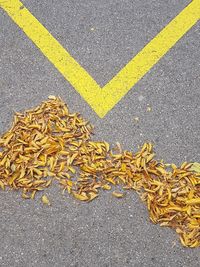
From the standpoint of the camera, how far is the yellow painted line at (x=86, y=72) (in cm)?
353

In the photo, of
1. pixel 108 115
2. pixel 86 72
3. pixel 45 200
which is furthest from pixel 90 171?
pixel 86 72

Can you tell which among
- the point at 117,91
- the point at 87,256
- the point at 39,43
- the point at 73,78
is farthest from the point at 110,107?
the point at 87,256

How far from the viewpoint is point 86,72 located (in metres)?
3.65

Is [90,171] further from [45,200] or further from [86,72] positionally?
[86,72]

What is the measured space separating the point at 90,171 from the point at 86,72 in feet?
2.97

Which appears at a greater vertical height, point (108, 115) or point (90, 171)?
point (108, 115)

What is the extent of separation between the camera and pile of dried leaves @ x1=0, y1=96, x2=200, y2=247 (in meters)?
2.98

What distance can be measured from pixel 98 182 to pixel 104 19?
1530mm

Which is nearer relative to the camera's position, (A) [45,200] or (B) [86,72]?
(A) [45,200]

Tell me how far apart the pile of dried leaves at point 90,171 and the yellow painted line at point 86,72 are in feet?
1.21

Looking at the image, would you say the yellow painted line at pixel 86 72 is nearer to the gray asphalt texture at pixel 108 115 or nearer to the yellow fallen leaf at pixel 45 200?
the gray asphalt texture at pixel 108 115

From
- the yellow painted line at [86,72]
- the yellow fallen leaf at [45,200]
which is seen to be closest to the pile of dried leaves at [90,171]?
the yellow fallen leaf at [45,200]

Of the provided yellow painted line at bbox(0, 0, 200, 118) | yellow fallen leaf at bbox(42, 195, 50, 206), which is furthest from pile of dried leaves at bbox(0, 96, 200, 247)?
yellow painted line at bbox(0, 0, 200, 118)

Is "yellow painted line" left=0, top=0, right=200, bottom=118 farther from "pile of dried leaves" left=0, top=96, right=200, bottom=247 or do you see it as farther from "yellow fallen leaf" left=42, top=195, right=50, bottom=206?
"yellow fallen leaf" left=42, top=195, right=50, bottom=206
